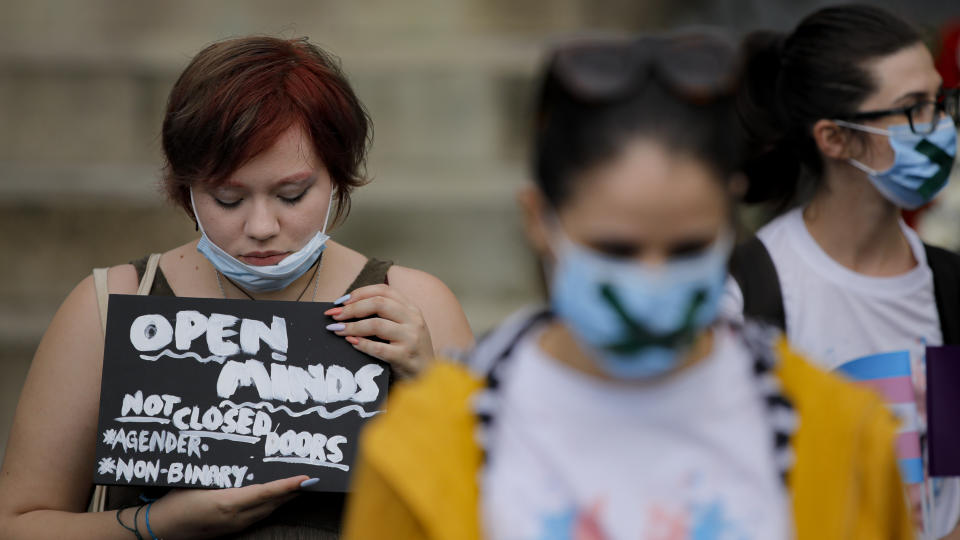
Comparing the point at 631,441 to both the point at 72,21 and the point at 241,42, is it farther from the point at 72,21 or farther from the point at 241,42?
the point at 72,21

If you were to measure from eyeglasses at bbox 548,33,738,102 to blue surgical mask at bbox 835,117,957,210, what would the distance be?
159 cm

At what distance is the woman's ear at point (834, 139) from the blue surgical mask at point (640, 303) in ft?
5.36

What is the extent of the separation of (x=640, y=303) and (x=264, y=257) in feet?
4.20

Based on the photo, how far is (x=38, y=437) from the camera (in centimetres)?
255

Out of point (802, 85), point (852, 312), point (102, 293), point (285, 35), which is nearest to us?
point (102, 293)

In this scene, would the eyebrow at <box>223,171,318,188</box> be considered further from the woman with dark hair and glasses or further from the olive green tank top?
the woman with dark hair and glasses

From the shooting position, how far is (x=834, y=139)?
3090mm

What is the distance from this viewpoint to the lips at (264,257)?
2588 millimetres

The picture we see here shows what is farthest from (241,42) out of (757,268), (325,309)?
(757,268)

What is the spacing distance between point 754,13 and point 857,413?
5.59m

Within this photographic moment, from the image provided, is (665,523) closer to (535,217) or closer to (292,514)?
(535,217)

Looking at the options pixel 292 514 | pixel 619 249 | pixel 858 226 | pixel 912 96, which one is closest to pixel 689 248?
pixel 619 249

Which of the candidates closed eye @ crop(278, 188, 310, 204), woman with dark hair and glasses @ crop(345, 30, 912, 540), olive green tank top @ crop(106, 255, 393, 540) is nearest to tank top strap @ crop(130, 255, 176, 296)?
olive green tank top @ crop(106, 255, 393, 540)

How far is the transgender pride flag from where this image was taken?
280cm
